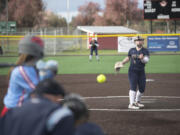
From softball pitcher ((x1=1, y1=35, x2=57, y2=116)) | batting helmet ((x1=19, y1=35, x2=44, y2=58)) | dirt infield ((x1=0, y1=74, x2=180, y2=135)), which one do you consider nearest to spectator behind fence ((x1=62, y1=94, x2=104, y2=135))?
softball pitcher ((x1=1, y1=35, x2=57, y2=116))

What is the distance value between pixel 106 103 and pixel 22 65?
Answer: 293 inches

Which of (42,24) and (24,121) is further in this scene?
(42,24)

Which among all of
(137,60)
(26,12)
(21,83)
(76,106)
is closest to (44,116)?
(76,106)

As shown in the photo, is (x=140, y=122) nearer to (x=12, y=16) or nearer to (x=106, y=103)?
(x=106, y=103)

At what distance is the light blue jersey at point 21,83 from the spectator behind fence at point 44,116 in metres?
1.01

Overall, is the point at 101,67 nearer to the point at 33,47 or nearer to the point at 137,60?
the point at 137,60

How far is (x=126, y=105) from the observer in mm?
10688

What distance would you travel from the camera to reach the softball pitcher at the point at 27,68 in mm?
3598

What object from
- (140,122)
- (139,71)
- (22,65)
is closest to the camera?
(22,65)

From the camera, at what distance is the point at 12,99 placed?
157 inches

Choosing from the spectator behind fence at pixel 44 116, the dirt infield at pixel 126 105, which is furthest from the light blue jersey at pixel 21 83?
the dirt infield at pixel 126 105

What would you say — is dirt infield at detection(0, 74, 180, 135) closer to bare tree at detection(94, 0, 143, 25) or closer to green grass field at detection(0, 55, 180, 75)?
green grass field at detection(0, 55, 180, 75)

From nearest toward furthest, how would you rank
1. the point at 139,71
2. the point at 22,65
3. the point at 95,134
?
the point at 95,134, the point at 22,65, the point at 139,71

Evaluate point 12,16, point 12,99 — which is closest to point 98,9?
point 12,16
